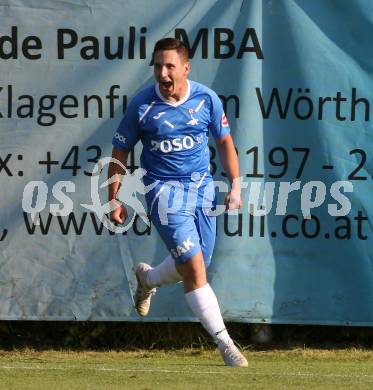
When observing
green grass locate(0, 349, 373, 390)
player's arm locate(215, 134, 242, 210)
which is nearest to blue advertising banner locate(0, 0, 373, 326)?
green grass locate(0, 349, 373, 390)

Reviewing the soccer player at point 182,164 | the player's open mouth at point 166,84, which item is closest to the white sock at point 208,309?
the soccer player at point 182,164

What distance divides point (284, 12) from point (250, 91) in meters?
0.56

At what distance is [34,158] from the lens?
8305mm

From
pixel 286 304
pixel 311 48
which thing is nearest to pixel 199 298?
pixel 286 304

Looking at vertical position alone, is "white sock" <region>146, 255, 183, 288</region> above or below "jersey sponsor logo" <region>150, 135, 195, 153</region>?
below

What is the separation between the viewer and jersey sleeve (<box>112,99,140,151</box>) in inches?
276

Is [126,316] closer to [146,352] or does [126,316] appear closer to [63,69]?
[146,352]

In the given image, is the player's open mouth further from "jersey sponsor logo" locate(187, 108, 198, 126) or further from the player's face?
"jersey sponsor logo" locate(187, 108, 198, 126)

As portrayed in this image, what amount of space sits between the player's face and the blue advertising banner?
1296mm

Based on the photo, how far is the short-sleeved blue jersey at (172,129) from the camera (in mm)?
6973

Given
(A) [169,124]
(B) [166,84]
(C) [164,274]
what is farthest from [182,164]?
(C) [164,274]

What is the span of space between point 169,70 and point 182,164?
0.53 meters

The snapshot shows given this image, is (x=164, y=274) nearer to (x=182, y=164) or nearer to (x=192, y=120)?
(x=182, y=164)

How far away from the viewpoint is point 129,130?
7.04 meters
